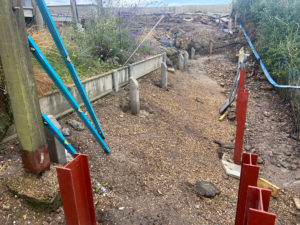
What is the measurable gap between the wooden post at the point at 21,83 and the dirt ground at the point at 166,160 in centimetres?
56

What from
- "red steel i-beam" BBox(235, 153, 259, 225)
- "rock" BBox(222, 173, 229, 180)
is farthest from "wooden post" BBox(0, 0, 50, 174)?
"rock" BBox(222, 173, 229, 180)

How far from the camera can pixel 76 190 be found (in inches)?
59.4

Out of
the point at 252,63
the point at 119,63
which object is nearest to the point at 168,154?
the point at 119,63

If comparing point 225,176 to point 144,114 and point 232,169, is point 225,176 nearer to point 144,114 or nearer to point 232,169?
point 232,169

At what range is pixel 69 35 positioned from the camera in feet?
20.9

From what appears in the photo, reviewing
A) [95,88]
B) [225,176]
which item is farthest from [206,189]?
[95,88]

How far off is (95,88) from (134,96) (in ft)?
2.69

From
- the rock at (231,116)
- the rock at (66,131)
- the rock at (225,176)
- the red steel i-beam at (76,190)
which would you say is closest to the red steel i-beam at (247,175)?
the red steel i-beam at (76,190)

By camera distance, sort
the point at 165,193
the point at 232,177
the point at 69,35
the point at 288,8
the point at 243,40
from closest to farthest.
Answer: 1. the point at 165,193
2. the point at 232,177
3. the point at 69,35
4. the point at 288,8
5. the point at 243,40

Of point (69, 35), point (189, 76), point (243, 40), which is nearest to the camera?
point (69, 35)

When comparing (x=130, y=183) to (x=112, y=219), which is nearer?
(x=112, y=219)

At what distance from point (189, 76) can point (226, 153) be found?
5658 mm

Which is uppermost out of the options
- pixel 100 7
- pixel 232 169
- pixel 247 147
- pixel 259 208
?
pixel 100 7

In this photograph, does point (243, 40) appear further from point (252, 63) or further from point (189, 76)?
point (189, 76)
